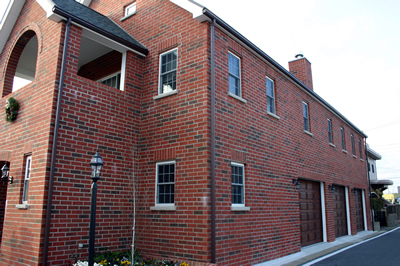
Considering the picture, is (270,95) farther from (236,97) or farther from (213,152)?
(213,152)

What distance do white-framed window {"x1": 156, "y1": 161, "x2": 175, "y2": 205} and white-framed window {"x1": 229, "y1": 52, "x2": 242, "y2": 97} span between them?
3.10 metres

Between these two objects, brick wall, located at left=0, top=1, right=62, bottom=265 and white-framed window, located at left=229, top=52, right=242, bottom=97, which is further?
white-framed window, located at left=229, top=52, right=242, bottom=97

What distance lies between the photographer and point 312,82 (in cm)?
1877

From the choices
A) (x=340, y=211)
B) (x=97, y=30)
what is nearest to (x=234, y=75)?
(x=97, y=30)

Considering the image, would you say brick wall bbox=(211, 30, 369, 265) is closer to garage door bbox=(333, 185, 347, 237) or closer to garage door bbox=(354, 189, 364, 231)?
garage door bbox=(333, 185, 347, 237)

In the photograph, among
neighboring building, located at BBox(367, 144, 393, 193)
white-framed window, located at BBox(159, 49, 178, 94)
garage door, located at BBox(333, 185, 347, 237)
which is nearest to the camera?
white-framed window, located at BBox(159, 49, 178, 94)

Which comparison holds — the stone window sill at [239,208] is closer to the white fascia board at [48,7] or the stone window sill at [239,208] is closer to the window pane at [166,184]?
the window pane at [166,184]

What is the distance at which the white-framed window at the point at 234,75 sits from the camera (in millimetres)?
10227

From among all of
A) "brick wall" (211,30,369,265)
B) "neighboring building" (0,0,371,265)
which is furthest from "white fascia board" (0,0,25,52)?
"brick wall" (211,30,369,265)

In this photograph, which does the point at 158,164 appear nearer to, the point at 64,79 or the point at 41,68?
the point at 64,79

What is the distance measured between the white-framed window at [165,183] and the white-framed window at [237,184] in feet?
5.85

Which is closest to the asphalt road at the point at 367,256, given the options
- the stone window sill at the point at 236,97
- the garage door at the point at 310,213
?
the garage door at the point at 310,213

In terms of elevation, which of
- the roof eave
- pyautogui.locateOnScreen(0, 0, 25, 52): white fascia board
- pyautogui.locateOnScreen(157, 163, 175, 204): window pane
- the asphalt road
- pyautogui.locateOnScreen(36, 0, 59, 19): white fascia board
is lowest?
the asphalt road

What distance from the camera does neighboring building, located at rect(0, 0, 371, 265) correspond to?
820 centimetres
